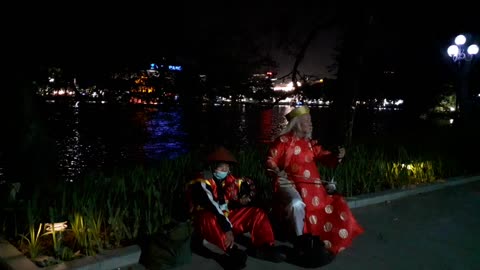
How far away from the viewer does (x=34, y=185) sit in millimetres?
6723

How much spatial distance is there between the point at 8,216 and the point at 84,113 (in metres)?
55.9

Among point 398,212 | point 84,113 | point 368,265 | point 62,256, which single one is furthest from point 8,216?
point 84,113

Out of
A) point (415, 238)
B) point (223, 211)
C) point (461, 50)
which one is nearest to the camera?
point (223, 211)

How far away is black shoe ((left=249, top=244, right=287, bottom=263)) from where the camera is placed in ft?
14.4

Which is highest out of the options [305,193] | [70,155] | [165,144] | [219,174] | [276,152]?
[276,152]

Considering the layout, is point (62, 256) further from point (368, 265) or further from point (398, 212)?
point (398, 212)

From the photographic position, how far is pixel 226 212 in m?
4.42

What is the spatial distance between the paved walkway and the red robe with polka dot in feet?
1.11

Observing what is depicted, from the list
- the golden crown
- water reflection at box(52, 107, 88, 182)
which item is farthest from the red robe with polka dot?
water reflection at box(52, 107, 88, 182)

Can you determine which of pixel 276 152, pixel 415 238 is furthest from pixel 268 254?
pixel 415 238

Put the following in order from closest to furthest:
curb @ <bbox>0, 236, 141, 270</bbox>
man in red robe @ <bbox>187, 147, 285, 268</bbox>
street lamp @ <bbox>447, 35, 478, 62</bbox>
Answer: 1. curb @ <bbox>0, 236, 141, 270</bbox>
2. man in red robe @ <bbox>187, 147, 285, 268</bbox>
3. street lamp @ <bbox>447, 35, 478, 62</bbox>

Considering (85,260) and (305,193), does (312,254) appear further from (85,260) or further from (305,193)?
(85,260)

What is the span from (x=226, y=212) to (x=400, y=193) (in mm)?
4201

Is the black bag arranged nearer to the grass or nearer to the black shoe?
the black shoe
